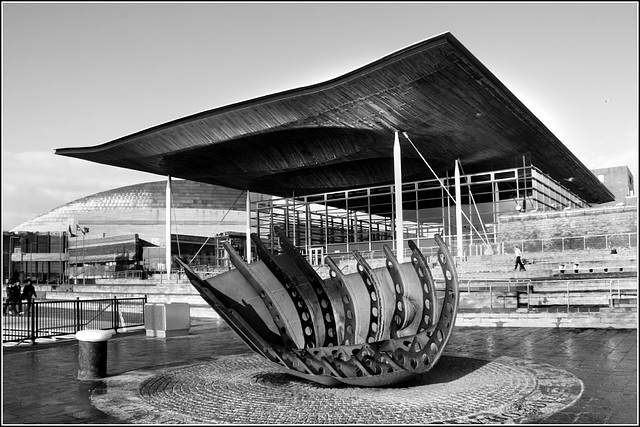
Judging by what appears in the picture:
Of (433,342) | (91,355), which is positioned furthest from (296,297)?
(91,355)

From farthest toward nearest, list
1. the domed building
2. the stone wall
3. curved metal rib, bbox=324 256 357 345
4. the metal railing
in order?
the domed building < the stone wall < the metal railing < curved metal rib, bbox=324 256 357 345

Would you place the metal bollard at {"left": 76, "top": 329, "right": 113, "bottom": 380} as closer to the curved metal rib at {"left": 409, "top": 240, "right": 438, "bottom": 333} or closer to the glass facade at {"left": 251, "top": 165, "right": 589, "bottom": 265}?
the curved metal rib at {"left": 409, "top": 240, "right": 438, "bottom": 333}

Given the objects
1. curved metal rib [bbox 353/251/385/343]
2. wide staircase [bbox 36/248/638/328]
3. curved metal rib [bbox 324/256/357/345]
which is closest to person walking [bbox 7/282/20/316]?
wide staircase [bbox 36/248/638/328]

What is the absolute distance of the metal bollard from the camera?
10.4 meters

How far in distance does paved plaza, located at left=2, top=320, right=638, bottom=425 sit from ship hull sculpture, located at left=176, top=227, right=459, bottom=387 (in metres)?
0.44

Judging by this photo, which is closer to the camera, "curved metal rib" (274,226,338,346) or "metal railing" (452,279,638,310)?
"curved metal rib" (274,226,338,346)

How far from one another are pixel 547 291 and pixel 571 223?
11.9m

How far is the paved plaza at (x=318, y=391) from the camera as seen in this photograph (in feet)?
24.2

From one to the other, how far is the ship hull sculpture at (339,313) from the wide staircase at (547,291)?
10.7 meters

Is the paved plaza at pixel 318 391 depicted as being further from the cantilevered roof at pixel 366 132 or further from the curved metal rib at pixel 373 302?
the cantilevered roof at pixel 366 132

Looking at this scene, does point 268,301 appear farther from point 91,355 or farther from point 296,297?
point 91,355

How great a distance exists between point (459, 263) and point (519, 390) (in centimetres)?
2411

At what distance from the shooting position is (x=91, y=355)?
411 inches

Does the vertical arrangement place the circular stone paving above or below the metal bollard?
below
